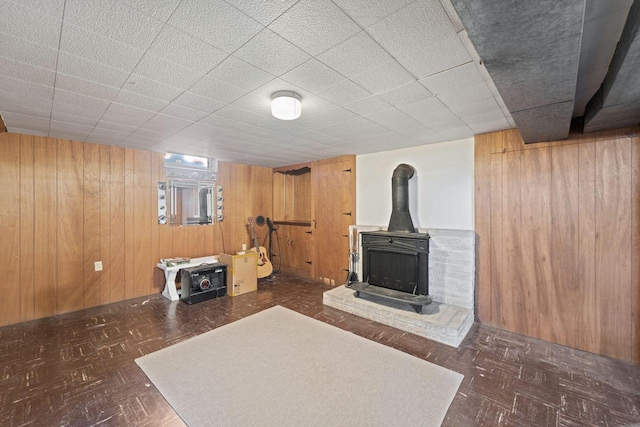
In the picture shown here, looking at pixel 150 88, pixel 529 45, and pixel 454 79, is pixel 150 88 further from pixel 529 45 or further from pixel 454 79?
pixel 529 45

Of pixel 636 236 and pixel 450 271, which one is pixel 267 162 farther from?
pixel 636 236

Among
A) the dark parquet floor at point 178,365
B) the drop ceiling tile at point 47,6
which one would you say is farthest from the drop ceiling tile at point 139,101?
the dark parquet floor at point 178,365

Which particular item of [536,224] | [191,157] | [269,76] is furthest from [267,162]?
[536,224]

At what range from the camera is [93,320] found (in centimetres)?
327

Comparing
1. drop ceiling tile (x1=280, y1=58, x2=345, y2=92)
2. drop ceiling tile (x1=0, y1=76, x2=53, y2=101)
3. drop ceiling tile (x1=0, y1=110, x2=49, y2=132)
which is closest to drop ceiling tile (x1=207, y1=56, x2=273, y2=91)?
drop ceiling tile (x1=280, y1=58, x2=345, y2=92)

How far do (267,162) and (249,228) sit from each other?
144 cm

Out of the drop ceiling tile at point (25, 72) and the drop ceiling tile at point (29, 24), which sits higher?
the drop ceiling tile at point (29, 24)

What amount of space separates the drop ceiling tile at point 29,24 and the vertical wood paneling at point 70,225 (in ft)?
9.14

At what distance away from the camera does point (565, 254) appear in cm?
273

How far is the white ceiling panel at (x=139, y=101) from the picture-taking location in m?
2.14

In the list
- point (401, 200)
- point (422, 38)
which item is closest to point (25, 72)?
point (422, 38)

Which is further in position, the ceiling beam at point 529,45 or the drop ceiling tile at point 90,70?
the drop ceiling tile at point 90,70

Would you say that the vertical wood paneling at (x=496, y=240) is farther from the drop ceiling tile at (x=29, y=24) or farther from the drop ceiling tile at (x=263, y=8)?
the drop ceiling tile at (x=29, y=24)

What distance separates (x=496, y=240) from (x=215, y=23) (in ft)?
11.3
